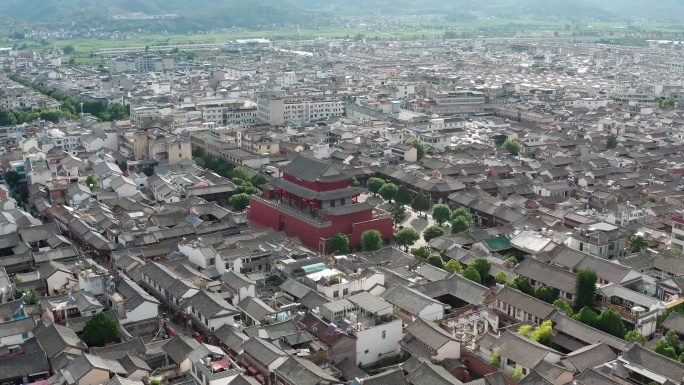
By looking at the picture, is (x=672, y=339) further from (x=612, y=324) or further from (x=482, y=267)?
(x=482, y=267)

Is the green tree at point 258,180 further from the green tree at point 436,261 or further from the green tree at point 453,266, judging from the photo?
the green tree at point 453,266

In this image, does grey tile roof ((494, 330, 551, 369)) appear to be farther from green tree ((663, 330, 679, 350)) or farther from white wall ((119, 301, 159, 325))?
white wall ((119, 301, 159, 325))

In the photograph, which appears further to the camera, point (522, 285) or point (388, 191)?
point (388, 191)

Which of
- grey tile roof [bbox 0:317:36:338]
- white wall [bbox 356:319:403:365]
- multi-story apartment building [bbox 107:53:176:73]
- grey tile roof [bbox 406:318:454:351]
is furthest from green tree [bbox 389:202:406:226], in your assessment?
multi-story apartment building [bbox 107:53:176:73]

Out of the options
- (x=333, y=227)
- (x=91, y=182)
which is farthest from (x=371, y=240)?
(x=91, y=182)

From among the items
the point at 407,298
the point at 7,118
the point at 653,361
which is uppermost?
the point at 653,361

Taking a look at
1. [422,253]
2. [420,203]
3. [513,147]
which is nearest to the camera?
[422,253]

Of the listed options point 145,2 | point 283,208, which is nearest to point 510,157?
point 283,208
